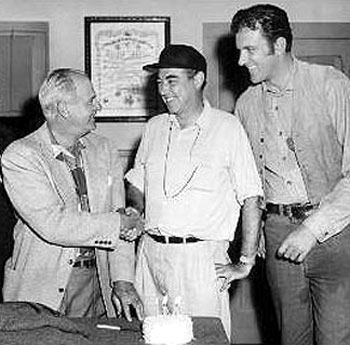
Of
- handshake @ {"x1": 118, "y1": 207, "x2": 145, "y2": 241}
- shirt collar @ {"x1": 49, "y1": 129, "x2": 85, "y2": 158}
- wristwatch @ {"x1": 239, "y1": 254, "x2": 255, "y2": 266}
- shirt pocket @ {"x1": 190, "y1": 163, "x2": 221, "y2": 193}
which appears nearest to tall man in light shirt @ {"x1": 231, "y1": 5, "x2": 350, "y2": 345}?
wristwatch @ {"x1": 239, "y1": 254, "x2": 255, "y2": 266}

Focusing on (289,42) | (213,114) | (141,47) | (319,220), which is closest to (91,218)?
(213,114)

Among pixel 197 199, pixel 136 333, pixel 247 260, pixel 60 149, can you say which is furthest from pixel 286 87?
pixel 136 333

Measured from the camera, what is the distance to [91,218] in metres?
3.05

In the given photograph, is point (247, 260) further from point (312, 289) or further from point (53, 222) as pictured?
point (53, 222)

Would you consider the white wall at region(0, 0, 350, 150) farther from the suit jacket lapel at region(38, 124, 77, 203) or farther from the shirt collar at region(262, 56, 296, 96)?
the suit jacket lapel at region(38, 124, 77, 203)

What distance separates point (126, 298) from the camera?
3.08 m

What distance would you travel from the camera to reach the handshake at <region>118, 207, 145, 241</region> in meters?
3.12

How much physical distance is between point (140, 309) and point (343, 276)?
0.89 metres

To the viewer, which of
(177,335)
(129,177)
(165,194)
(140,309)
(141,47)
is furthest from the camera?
(141,47)

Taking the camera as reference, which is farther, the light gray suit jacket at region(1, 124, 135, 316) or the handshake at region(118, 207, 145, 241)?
the handshake at region(118, 207, 145, 241)

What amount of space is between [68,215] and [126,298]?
1.36ft

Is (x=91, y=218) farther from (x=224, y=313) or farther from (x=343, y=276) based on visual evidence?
(x=343, y=276)

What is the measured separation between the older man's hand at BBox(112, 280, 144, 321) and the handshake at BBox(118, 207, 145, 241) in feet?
0.64

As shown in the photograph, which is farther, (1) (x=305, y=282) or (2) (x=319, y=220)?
(1) (x=305, y=282)
